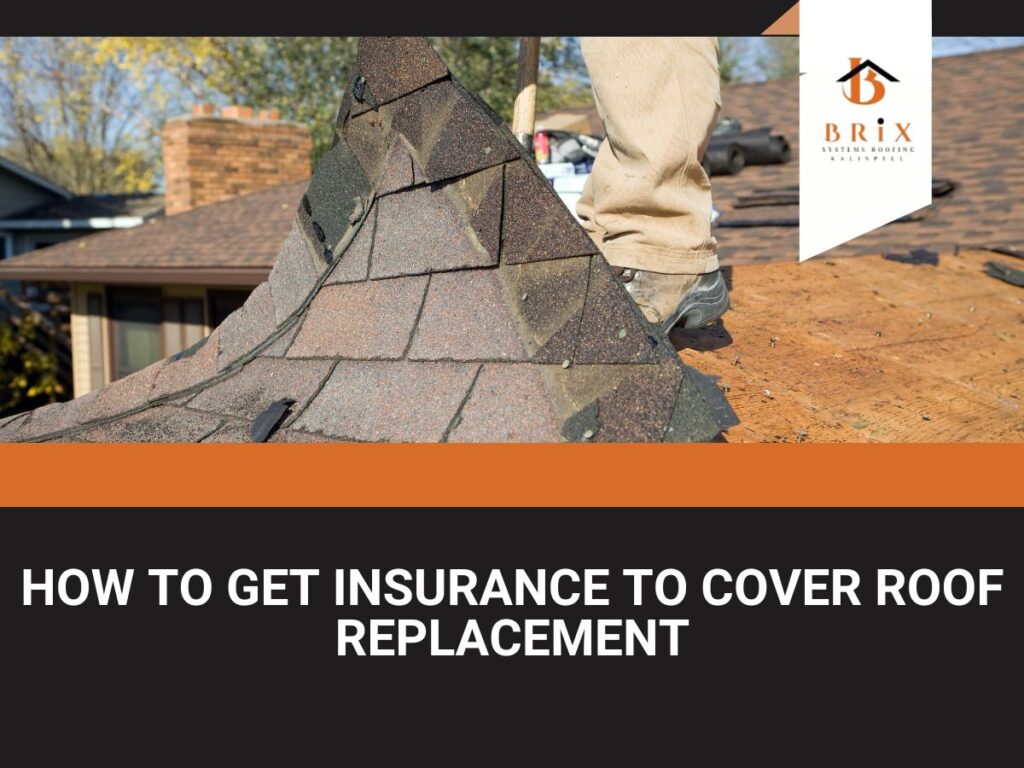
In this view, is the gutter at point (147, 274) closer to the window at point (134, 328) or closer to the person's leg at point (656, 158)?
the window at point (134, 328)

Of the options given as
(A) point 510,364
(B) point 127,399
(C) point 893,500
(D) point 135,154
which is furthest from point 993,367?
(D) point 135,154

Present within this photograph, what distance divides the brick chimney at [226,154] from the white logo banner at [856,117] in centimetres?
1093

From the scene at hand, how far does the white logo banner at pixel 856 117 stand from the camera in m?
3.53

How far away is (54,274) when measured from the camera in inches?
514

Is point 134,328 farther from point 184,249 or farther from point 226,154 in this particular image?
point 226,154

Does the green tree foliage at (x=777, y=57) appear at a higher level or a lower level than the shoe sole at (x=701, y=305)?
higher

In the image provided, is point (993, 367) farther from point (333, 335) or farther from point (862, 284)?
point (333, 335)

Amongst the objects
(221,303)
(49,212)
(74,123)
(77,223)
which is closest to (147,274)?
(221,303)

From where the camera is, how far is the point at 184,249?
1177cm

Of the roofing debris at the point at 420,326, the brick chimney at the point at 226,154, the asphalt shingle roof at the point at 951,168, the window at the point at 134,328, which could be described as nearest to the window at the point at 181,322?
the window at the point at 134,328

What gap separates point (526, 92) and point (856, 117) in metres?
1.66

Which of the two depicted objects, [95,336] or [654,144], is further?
[95,336]

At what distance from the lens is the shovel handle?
2.99 metres

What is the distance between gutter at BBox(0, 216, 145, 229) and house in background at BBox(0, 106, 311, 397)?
3.83m
